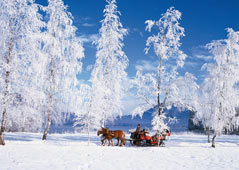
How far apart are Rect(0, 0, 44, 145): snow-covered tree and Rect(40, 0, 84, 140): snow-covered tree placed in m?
2.72

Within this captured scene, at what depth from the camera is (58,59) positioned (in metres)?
17.2

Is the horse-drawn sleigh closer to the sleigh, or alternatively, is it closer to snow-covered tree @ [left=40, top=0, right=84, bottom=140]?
the sleigh

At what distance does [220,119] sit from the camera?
15172 mm

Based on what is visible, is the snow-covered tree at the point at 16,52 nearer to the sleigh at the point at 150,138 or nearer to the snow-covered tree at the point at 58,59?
the snow-covered tree at the point at 58,59

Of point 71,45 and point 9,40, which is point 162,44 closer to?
→ point 71,45

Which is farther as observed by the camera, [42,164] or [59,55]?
[59,55]

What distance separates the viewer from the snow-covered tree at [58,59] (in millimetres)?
16391

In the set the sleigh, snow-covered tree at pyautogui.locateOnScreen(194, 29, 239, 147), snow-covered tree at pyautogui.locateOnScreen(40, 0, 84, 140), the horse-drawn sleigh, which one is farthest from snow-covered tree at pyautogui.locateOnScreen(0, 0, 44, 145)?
snow-covered tree at pyautogui.locateOnScreen(194, 29, 239, 147)

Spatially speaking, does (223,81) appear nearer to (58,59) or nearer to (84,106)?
(84,106)

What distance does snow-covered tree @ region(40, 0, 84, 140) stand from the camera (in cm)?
1639

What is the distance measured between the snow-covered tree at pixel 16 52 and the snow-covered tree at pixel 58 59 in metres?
2.72

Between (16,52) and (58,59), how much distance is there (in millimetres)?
4718

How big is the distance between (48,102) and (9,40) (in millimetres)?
5437

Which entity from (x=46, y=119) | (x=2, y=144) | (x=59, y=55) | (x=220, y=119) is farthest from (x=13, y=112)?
(x=220, y=119)
